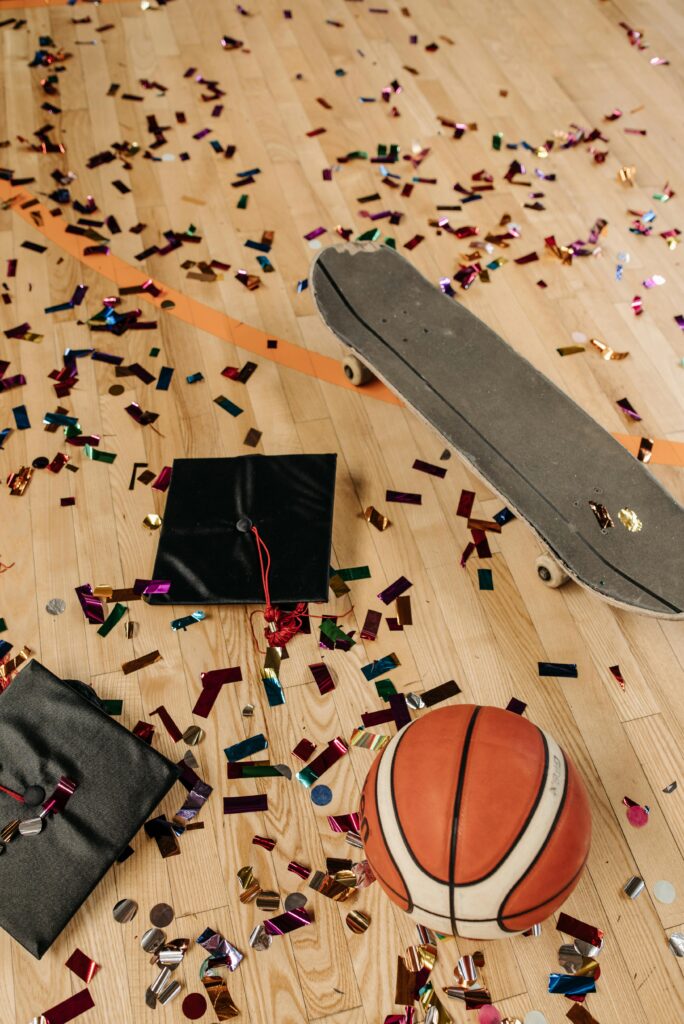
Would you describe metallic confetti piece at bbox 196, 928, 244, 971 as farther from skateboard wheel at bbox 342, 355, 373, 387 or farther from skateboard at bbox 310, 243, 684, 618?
skateboard wheel at bbox 342, 355, 373, 387

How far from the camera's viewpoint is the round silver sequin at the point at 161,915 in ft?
5.49

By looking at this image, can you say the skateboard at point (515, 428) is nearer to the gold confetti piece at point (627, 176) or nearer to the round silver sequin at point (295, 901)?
the round silver sequin at point (295, 901)

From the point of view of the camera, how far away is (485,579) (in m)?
2.13

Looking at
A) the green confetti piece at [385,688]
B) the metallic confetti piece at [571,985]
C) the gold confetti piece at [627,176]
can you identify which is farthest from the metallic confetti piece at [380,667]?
the gold confetti piece at [627,176]

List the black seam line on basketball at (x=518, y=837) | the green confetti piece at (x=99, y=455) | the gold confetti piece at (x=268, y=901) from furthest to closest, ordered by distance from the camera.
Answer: the green confetti piece at (x=99, y=455) < the gold confetti piece at (x=268, y=901) < the black seam line on basketball at (x=518, y=837)

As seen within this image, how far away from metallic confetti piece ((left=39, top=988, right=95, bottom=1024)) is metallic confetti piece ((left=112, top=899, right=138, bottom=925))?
14 cm

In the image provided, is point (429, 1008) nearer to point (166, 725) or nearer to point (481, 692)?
point (481, 692)

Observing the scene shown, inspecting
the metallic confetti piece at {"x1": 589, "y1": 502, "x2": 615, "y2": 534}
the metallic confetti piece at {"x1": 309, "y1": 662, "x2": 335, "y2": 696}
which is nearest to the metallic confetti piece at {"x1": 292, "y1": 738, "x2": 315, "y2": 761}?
the metallic confetti piece at {"x1": 309, "y1": 662, "x2": 335, "y2": 696}

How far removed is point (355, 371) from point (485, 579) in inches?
29.5

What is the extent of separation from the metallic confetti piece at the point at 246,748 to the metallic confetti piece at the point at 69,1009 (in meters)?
0.52

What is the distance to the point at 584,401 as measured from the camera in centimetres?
250

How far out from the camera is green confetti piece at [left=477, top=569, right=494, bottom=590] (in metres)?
2.12

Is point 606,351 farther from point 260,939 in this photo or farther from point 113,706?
point 260,939

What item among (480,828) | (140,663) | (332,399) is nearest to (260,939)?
(480,828)
